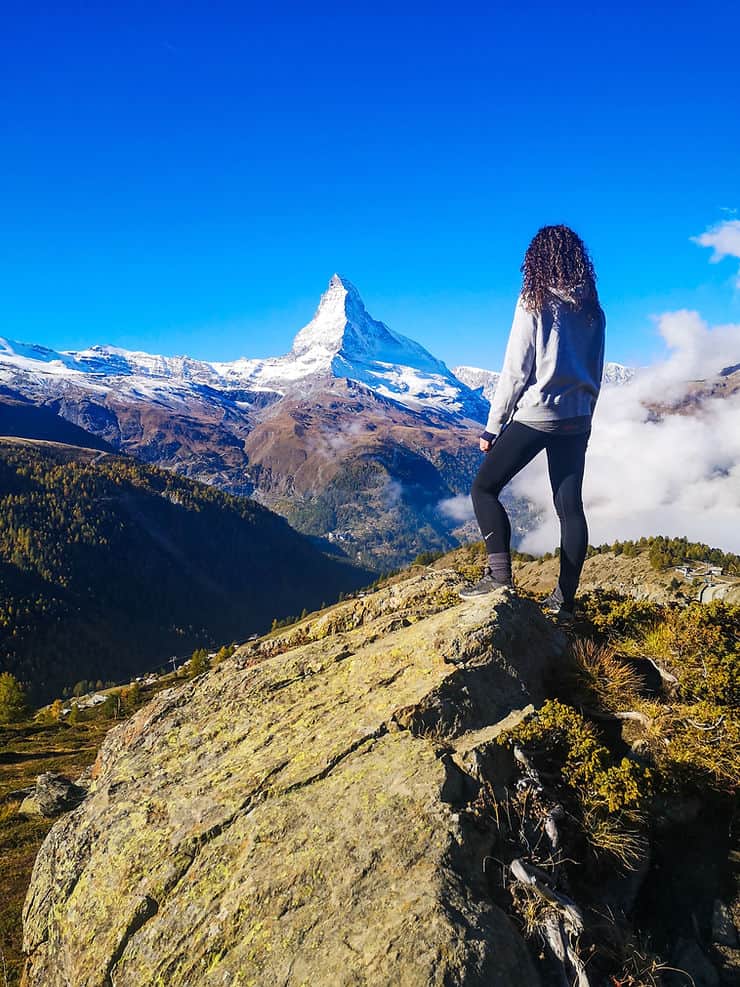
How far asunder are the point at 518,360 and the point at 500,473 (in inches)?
71.3

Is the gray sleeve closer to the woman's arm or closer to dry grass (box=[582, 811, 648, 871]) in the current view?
the woman's arm

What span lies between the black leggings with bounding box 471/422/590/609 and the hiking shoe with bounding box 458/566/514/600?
0.81 meters

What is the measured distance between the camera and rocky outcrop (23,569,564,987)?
4.84 m

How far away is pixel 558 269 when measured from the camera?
8609 mm

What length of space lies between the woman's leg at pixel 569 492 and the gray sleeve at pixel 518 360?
97 centimetres

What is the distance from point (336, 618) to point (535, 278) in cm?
818

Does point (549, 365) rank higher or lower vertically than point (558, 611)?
higher

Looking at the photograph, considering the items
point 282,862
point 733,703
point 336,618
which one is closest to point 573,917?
point 282,862

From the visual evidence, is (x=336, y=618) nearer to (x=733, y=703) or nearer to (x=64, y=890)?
(x=64, y=890)

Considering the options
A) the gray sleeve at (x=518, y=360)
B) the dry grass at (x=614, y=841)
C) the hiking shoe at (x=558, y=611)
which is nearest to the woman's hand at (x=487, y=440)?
the gray sleeve at (x=518, y=360)

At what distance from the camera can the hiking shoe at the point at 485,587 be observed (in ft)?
32.7

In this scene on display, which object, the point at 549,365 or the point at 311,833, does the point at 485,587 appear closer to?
the point at 549,365

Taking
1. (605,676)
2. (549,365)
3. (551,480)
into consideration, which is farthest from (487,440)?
(605,676)

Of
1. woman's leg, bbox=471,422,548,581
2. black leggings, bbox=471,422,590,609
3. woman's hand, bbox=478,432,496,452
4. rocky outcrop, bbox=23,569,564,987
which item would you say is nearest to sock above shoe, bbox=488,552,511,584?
woman's leg, bbox=471,422,548,581
